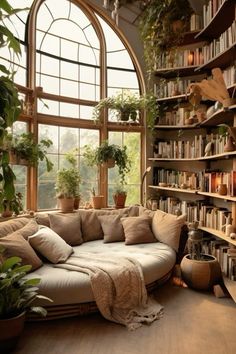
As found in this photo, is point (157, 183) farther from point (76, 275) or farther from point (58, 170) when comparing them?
point (76, 275)

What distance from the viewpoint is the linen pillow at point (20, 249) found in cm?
261

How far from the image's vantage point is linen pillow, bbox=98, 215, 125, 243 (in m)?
3.82

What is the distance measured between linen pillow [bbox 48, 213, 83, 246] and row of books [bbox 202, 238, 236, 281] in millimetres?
1657

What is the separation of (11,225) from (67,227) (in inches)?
29.7

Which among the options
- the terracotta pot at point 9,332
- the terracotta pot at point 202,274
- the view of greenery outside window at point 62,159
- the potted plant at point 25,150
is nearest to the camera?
the terracotta pot at point 9,332

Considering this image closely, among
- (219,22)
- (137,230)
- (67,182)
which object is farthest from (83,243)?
(219,22)

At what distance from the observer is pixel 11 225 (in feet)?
10.00

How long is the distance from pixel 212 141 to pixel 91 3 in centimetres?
265

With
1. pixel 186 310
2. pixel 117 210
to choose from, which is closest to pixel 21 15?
pixel 117 210

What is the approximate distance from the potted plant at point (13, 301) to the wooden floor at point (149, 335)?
144 millimetres

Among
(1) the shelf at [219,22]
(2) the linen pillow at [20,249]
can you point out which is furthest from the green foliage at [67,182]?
(1) the shelf at [219,22]

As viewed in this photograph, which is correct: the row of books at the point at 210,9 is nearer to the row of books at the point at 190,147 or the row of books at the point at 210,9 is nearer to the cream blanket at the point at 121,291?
the row of books at the point at 190,147

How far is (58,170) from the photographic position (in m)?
4.08

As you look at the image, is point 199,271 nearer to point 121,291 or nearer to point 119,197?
point 121,291
